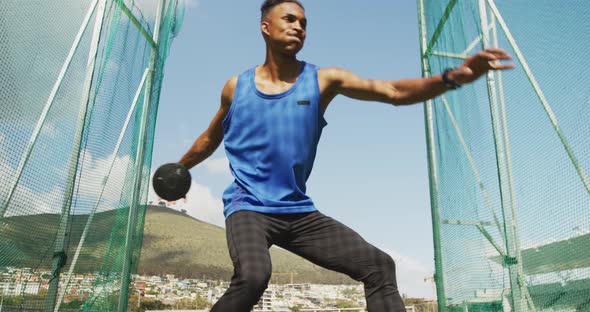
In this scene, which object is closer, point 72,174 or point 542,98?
point 542,98

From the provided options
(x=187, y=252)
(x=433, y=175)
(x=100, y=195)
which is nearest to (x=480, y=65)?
(x=433, y=175)

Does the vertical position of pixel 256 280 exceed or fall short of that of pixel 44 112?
it falls short

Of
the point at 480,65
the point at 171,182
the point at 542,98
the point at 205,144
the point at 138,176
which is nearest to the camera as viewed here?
the point at 480,65

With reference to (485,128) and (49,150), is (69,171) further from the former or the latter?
(485,128)

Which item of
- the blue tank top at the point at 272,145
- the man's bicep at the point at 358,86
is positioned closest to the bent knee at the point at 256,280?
the blue tank top at the point at 272,145

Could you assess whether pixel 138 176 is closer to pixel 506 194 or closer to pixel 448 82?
pixel 506 194

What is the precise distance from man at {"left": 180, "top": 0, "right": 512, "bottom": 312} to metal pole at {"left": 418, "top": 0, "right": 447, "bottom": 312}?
9.65 feet

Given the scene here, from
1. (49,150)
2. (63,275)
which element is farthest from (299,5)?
(63,275)

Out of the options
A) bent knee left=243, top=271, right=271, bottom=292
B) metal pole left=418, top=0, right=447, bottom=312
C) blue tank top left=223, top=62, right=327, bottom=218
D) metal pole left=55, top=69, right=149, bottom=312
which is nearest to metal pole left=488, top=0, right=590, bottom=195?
blue tank top left=223, top=62, right=327, bottom=218

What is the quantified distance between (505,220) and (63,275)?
10.7 feet

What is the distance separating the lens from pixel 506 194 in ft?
12.2

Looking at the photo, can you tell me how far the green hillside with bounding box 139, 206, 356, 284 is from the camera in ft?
427

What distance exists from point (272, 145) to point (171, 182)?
635 millimetres

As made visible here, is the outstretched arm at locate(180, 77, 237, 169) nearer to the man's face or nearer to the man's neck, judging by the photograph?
the man's neck
